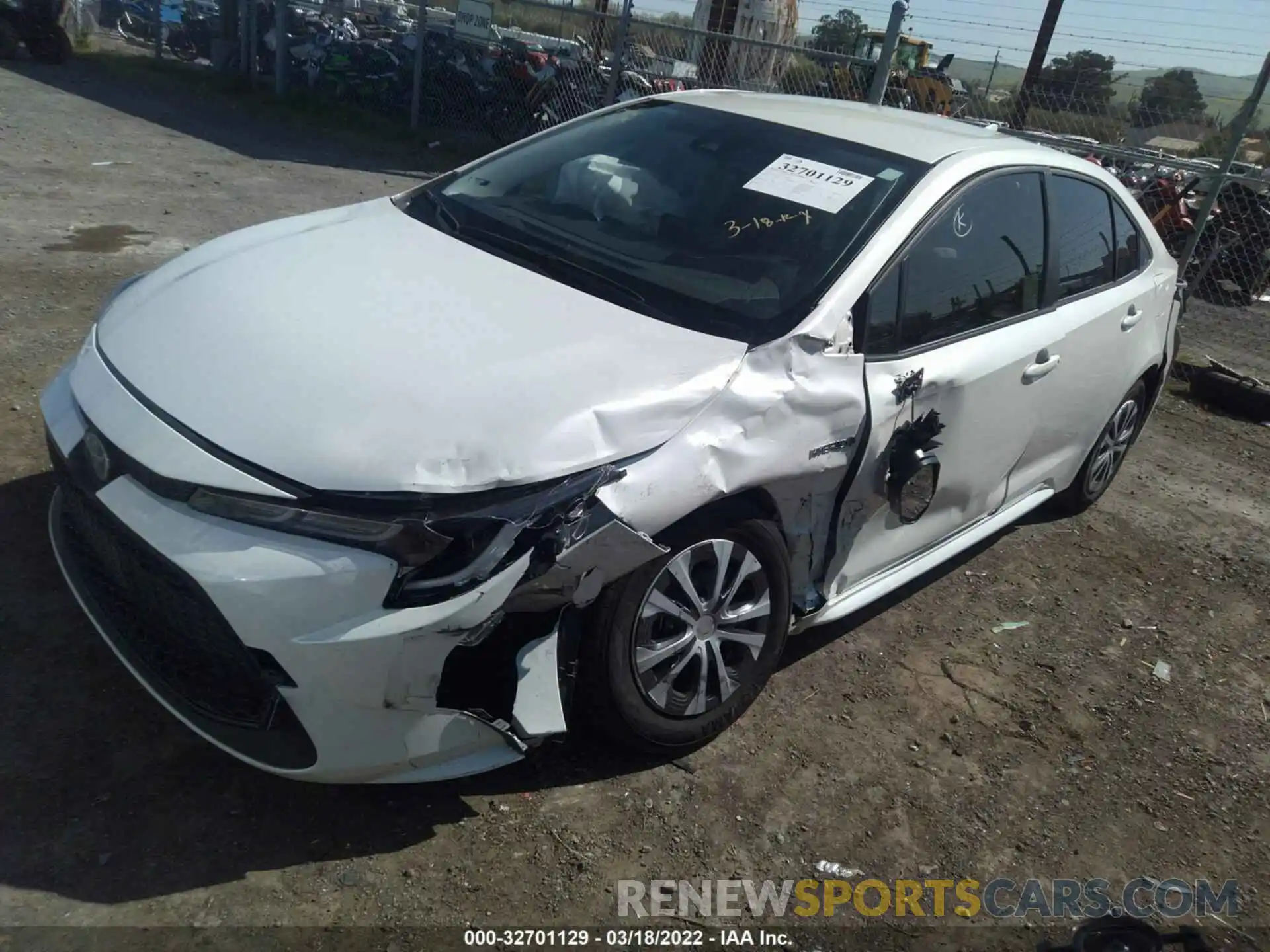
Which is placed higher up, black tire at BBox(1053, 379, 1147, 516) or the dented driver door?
the dented driver door

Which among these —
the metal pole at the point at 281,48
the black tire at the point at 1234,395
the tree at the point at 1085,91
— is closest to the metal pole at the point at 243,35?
the metal pole at the point at 281,48

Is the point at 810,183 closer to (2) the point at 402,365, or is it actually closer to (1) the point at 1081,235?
(1) the point at 1081,235

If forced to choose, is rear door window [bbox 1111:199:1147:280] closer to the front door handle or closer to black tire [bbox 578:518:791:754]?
the front door handle

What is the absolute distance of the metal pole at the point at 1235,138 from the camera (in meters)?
7.23

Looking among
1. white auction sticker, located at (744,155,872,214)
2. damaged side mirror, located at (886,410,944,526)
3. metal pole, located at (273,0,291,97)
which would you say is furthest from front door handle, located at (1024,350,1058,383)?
metal pole, located at (273,0,291,97)

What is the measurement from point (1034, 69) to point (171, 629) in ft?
49.7

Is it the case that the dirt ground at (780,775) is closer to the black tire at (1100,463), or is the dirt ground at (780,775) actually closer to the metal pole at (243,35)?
the black tire at (1100,463)

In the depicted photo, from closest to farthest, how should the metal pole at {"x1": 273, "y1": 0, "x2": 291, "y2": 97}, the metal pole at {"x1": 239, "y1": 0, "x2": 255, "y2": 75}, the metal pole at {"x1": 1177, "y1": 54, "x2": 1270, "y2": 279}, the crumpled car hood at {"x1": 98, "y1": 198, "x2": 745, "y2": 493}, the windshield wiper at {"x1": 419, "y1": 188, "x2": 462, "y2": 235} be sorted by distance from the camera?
1. the crumpled car hood at {"x1": 98, "y1": 198, "x2": 745, "y2": 493}
2. the windshield wiper at {"x1": 419, "y1": 188, "x2": 462, "y2": 235}
3. the metal pole at {"x1": 1177, "y1": 54, "x2": 1270, "y2": 279}
4. the metal pole at {"x1": 273, "y1": 0, "x2": 291, "y2": 97}
5. the metal pole at {"x1": 239, "y1": 0, "x2": 255, "y2": 75}

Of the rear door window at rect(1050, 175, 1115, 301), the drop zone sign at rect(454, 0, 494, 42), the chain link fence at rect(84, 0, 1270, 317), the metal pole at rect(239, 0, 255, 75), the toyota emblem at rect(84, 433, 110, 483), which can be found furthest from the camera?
the metal pole at rect(239, 0, 255, 75)

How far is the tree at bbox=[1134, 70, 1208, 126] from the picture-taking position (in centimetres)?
919

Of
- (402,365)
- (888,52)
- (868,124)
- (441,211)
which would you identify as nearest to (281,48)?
(888,52)

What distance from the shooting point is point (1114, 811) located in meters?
3.05

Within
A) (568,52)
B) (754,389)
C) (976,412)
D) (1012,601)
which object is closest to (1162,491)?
(1012,601)

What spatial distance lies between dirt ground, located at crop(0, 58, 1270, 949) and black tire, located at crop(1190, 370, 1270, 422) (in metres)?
2.33
